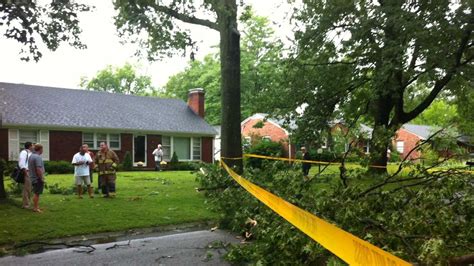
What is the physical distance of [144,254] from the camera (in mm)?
6141

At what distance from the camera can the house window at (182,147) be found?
28.5m

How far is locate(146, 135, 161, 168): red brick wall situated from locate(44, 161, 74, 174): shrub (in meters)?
5.77

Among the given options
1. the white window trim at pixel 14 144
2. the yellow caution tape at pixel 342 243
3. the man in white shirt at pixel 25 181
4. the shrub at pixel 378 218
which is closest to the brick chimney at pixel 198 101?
the white window trim at pixel 14 144

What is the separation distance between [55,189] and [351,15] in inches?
428

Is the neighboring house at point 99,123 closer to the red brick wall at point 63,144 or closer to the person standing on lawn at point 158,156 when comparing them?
the red brick wall at point 63,144

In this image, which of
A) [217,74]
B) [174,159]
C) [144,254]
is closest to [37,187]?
[144,254]

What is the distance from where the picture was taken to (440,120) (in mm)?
53188

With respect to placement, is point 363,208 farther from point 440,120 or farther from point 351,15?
point 440,120

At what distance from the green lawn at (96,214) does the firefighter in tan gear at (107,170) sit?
0.28m

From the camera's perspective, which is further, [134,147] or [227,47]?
[134,147]

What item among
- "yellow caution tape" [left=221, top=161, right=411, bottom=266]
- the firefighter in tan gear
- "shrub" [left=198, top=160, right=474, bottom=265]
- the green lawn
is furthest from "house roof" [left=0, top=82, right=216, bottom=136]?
"yellow caution tape" [left=221, top=161, right=411, bottom=266]

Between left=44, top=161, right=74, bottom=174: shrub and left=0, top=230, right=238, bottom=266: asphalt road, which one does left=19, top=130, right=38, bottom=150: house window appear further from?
left=0, top=230, right=238, bottom=266: asphalt road

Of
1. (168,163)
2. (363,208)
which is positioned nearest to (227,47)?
(363,208)

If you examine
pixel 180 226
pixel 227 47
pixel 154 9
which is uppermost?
pixel 154 9
